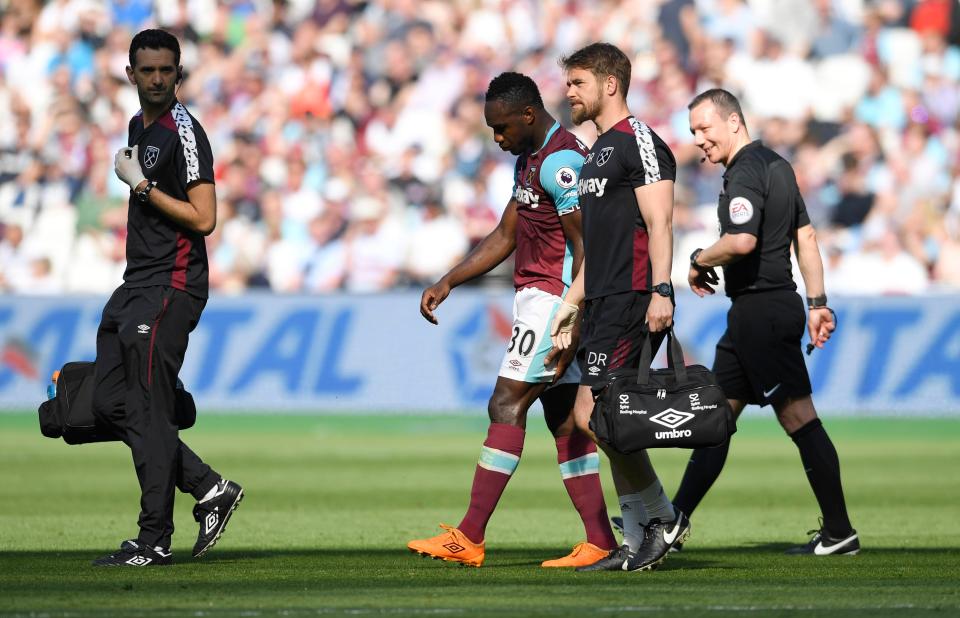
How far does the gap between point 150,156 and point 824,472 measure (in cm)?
380

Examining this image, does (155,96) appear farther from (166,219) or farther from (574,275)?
(574,275)

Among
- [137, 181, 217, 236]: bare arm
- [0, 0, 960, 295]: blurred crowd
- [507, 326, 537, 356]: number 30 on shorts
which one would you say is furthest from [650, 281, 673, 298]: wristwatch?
[0, 0, 960, 295]: blurred crowd

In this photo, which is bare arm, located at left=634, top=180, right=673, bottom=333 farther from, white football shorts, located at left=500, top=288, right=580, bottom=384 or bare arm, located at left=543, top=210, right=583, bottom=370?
white football shorts, located at left=500, top=288, right=580, bottom=384

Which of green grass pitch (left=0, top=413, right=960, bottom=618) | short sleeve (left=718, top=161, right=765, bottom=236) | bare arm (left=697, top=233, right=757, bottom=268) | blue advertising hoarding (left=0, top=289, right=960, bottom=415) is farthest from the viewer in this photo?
blue advertising hoarding (left=0, top=289, right=960, bottom=415)

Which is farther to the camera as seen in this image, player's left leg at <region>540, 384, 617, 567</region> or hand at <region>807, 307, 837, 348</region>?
hand at <region>807, 307, 837, 348</region>

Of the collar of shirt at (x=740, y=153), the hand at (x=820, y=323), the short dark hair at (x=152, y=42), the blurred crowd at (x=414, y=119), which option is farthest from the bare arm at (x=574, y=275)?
the blurred crowd at (x=414, y=119)

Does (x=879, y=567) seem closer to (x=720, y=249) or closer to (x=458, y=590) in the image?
(x=720, y=249)

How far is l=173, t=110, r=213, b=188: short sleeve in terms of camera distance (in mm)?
7355

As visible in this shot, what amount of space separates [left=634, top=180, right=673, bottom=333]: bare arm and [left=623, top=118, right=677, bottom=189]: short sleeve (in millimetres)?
35

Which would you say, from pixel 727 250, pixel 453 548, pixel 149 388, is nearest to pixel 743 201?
pixel 727 250

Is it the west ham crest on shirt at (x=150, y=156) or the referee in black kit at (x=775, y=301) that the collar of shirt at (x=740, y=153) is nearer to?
the referee in black kit at (x=775, y=301)

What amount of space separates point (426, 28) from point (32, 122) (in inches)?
224

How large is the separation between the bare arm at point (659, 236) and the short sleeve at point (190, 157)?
2.07 metres

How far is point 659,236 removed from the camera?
6.94 m
